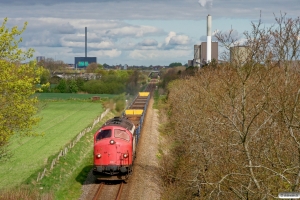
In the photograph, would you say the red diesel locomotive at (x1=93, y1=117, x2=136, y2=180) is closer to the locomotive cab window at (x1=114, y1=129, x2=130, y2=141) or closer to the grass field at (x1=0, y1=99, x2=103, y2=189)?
the locomotive cab window at (x1=114, y1=129, x2=130, y2=141)

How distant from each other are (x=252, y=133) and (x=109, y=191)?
28.3 feet

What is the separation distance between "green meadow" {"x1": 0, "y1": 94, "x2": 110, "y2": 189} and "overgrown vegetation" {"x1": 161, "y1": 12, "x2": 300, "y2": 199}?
861cm

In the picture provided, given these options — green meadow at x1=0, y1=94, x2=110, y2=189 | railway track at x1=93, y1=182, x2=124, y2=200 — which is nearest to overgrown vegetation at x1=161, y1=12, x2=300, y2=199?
railway track at x1=93, y1=182, x2=124, y2=200

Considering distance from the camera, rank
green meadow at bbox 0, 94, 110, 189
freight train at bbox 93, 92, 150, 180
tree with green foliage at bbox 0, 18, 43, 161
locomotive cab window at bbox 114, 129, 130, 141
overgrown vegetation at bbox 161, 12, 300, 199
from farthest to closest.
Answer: green meadow at bbox 0, 94, 110, 189, locomotive cab window at bbox 114, 129, 130, 141, freight train at bbox 93, 92, 150, 180, tree with green foliage at bbox 0, 18, 43, 161, overgrown vegetation at bbox 161, 12, 300, 199

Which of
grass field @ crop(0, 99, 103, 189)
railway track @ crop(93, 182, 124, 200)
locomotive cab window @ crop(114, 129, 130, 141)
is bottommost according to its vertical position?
grass field @ crop(0, 99, 103, 189)

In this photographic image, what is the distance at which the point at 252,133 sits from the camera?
20625 mm

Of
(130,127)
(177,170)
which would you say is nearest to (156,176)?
(177,170)

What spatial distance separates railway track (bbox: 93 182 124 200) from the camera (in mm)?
23078

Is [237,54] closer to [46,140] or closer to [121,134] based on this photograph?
[121,134]

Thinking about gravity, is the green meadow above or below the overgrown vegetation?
below

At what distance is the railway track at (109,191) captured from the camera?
23.1 m

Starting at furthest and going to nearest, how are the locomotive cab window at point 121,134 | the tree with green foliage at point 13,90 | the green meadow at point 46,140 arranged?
the green meadow at point 46,140
the locomotive cab window at point 121,134
the tree with green foliage at point 13,90

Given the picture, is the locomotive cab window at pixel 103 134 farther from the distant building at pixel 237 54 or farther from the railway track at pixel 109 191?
the distant building at pixel 237 54

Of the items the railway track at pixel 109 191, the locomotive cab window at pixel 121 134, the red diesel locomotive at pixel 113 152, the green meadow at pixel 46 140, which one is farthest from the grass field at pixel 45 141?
the railway track at pixel 109 191
